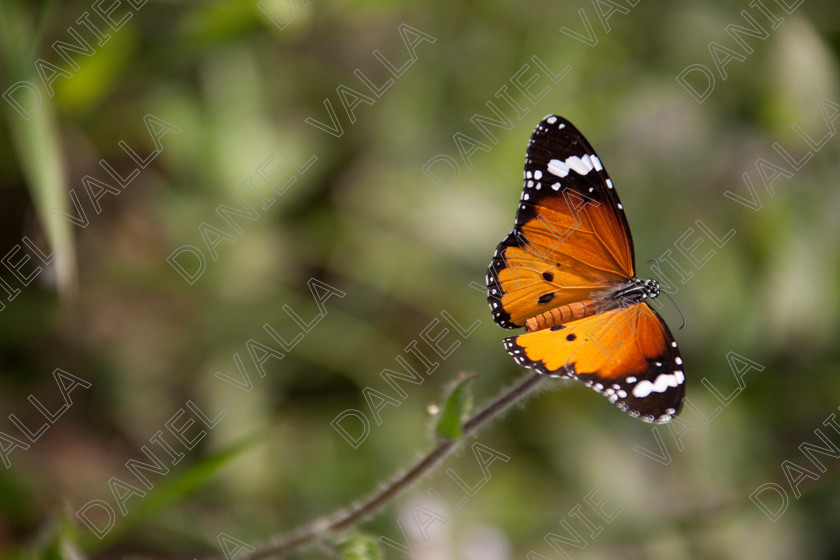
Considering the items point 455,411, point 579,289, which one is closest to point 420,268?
point 579,289

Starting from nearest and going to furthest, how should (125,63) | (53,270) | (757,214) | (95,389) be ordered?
(53,270)
(125,63)
(95,389)
(757,214)

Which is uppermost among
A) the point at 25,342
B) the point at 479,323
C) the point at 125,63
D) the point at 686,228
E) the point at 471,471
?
the point at 125,63

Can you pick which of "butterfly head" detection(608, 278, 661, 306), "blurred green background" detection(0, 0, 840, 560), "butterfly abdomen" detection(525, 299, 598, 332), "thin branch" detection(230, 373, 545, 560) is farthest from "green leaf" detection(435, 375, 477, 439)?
"blurred green background" detection(0, 0, 840, 560)

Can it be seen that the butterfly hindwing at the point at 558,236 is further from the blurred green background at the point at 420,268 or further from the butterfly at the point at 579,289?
the blurred green background at the point at 420,268

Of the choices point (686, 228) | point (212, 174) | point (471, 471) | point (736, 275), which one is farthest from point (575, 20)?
point (471, 471)

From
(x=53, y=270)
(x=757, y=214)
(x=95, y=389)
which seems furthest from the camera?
(x=757, y=214)

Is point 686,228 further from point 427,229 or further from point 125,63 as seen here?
point 125,63
